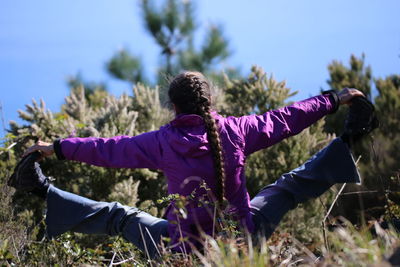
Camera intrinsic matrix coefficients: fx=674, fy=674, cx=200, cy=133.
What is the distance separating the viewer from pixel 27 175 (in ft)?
12.7

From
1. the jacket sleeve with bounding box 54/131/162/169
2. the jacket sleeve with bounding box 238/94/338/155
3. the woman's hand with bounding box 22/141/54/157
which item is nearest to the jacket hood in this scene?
the jacket sleeve with bounding box 54/131/162/169

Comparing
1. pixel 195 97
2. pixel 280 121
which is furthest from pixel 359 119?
pixel 195 97

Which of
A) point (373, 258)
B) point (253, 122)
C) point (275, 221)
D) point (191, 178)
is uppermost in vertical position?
point (253, 122)

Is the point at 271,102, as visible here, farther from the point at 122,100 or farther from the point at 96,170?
the point at 96,170

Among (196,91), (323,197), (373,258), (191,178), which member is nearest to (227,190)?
(191,178)

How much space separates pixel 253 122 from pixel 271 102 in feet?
7.96

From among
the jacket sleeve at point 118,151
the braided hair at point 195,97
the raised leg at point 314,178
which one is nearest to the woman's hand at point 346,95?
the raised leg at point 314,178

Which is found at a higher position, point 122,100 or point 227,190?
point 122,100

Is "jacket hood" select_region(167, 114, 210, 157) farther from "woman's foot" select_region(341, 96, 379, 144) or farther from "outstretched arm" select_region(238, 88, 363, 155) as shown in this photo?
"woman's foot" select_region(341, 96, 379, 144)

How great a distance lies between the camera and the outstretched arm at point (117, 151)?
360cm

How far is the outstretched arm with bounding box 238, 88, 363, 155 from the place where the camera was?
3627 mm

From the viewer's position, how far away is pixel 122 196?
16.5 ft

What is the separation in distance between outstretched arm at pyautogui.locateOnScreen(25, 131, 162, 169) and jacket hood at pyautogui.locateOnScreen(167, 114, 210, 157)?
117 millimetres

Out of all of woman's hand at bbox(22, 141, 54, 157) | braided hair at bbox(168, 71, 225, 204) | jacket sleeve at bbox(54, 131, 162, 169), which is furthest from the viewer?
woman's hand at bbox(22, 141, 54, 157)
